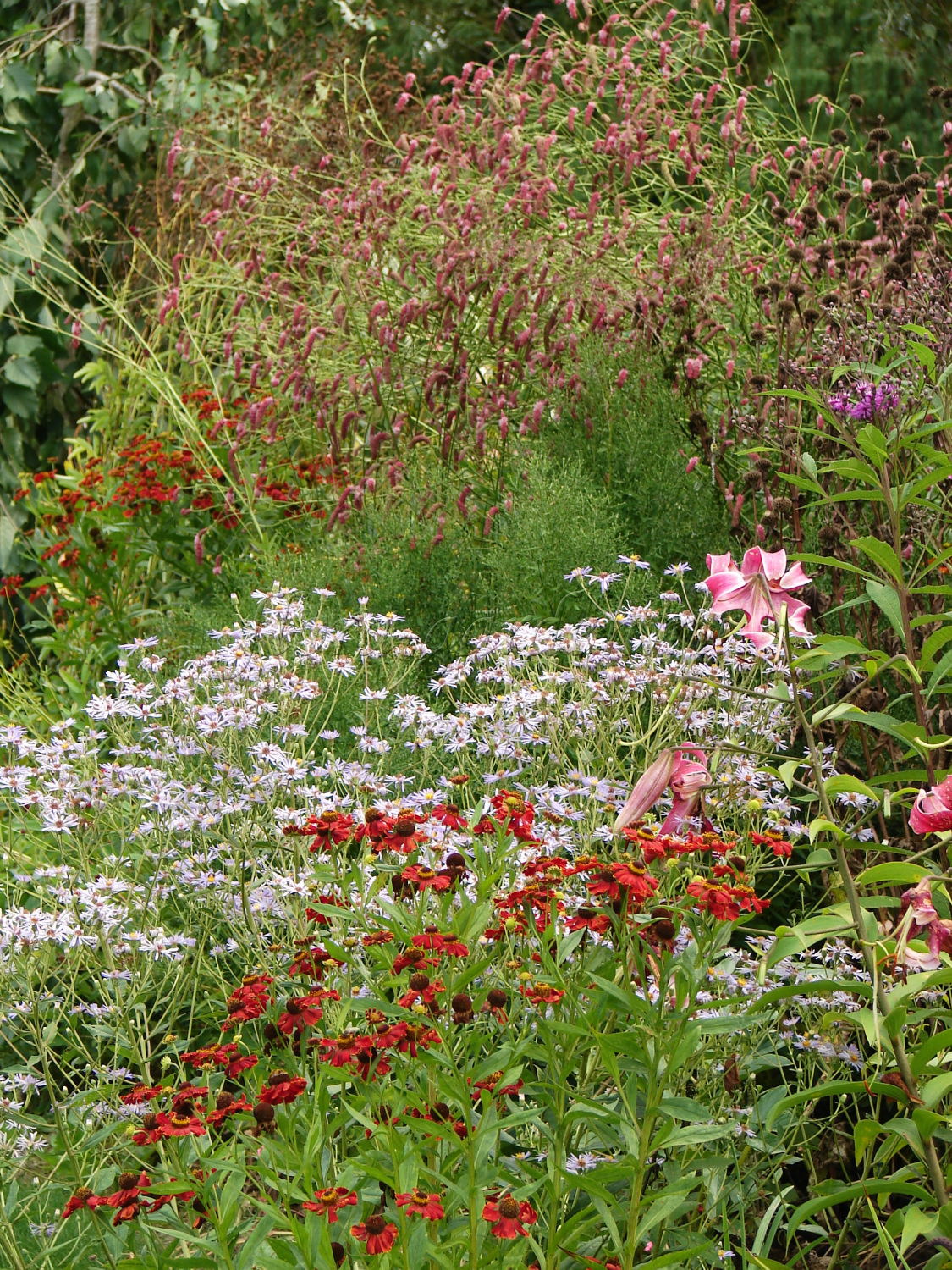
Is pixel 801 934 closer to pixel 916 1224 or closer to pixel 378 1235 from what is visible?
pixel 916 1224

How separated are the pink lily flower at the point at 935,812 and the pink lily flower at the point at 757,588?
11.9 inches

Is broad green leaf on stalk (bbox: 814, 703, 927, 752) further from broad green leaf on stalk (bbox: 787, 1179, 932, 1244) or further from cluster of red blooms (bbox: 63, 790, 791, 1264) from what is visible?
broad green leaf on stalk (bbox: 787, 1179, 932, 1244)

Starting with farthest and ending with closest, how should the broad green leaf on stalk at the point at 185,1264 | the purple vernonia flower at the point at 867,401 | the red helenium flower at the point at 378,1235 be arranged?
the purple vernonia flower at the point at 867,401 < the broad green leaf on stalk at the point at 185,1264 < the red helenium flower at the point at 378,1235

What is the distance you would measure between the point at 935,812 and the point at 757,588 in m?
0.39

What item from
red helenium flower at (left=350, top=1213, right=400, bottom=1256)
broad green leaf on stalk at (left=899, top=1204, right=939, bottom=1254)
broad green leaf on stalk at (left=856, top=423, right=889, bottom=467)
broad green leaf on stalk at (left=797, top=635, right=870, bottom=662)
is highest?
broad green leaf on stalk at (left=856, top=423, right=889, bottom=467)

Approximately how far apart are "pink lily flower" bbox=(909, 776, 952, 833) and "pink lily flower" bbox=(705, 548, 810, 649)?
0.99 feet

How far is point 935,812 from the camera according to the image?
1.54 metres

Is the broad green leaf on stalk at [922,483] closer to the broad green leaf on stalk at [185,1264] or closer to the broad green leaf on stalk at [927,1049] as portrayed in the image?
the broad green leaf on stalk at [927,1049]

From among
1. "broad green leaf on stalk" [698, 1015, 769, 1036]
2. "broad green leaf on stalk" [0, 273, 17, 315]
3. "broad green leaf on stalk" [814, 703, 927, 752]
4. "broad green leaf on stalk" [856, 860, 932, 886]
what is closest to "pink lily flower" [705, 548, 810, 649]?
"broad green leaf on stalk" [814, 703, 927, 752]

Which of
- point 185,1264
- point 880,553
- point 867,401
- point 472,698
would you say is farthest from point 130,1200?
point 867,401

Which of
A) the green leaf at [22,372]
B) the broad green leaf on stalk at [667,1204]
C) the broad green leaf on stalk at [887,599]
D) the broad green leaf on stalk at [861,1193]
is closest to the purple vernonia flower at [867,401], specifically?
the broad green leaf on stalk at [887,599]

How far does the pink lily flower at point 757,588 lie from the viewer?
5.85 feet

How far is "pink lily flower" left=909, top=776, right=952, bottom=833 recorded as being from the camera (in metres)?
1.53

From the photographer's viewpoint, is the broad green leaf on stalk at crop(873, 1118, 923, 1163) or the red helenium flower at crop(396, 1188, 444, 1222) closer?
the red helenium flower at crop(396, 1188, 444, 1222)
